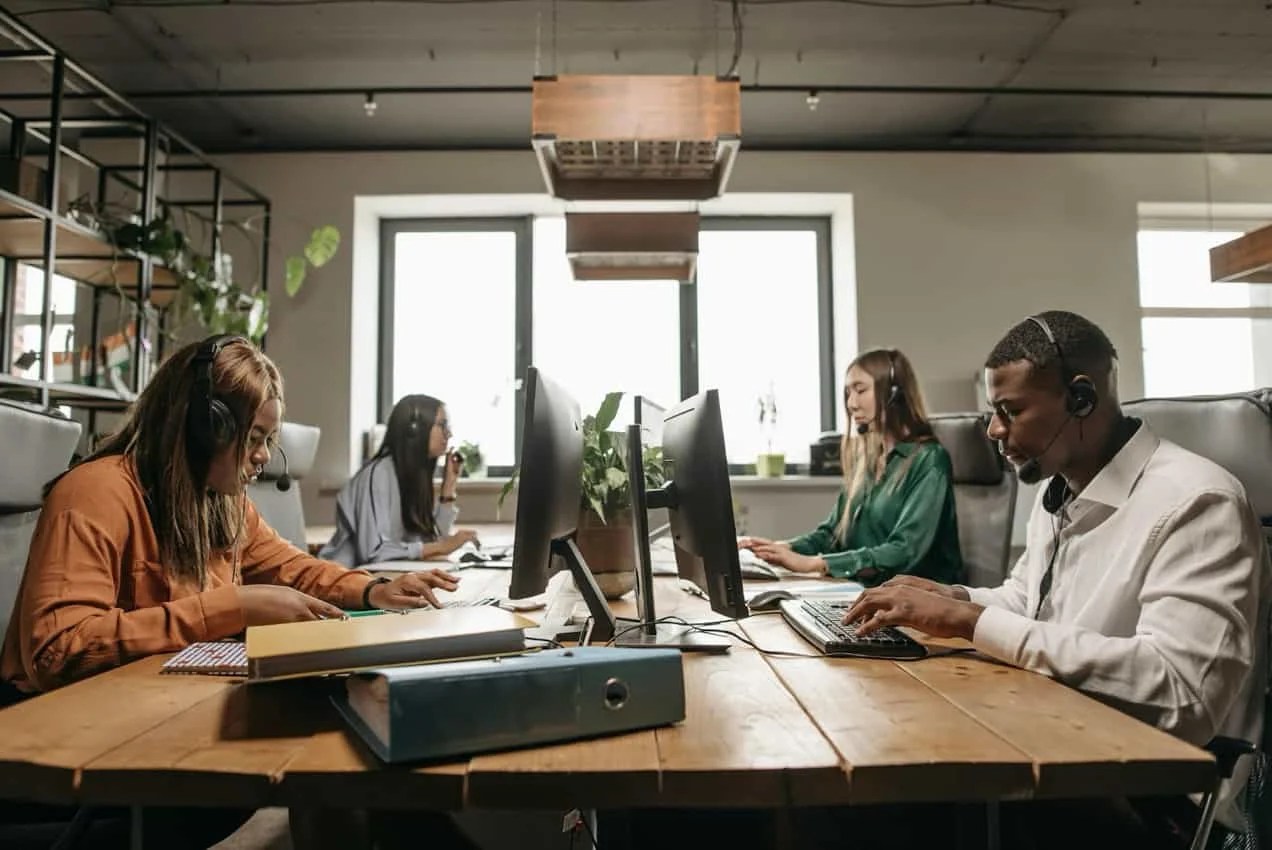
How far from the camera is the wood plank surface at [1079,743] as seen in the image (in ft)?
2.16

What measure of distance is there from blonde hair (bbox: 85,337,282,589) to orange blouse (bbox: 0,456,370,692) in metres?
0.02

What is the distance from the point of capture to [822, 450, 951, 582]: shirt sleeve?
2.12 m

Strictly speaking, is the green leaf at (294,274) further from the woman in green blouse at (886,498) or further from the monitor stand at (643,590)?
the monitor stand at (643,590)

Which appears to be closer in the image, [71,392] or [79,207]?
[71,392]

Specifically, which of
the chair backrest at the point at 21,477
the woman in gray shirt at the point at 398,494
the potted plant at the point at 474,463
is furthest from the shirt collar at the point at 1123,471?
the potted plant at the point at 474,463

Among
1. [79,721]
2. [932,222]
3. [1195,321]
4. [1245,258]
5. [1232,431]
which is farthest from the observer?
[1195,321]

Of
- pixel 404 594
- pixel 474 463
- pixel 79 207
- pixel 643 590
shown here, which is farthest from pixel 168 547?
pixel 474 463

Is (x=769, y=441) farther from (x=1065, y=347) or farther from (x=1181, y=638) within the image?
(x=1181, y=638)

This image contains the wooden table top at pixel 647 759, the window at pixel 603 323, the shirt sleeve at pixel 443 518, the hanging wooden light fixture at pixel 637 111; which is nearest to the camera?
the wooden table top at pixel 647 759

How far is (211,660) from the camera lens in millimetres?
989

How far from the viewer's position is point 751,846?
1.31 metres

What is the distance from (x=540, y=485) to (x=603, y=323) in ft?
12.7

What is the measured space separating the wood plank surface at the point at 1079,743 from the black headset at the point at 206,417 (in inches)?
42.8

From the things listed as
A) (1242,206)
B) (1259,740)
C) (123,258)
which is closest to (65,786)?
(1259,740)
